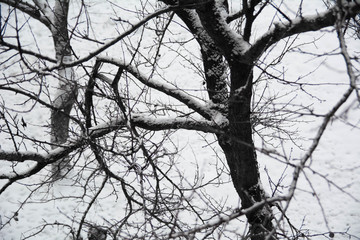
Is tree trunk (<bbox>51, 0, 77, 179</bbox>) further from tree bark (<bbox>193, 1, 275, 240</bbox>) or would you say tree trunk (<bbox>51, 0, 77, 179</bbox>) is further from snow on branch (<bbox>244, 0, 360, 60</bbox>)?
snow on branch (<bbox>244, 0, 360, 60</bbox>)

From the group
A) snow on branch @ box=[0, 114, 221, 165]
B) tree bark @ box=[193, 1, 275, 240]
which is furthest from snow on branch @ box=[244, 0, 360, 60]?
snow on branch @ box=[0, 114, 221, 165]

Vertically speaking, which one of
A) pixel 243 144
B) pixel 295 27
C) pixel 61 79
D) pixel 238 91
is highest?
pixel 61 79

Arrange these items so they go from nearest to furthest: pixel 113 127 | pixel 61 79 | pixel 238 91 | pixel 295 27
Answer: pixel 295 27 → pixel 238 91 → pixel 61 79 → pixel 113 127

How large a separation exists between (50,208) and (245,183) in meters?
5.52

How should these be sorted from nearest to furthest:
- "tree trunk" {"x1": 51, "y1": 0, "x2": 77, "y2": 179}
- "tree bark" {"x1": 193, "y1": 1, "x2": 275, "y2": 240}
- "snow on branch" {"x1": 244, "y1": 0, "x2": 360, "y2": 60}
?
1. "snow on branch" {"x1": 244, "y1": 0, "x2": 360, "y2": 60}
2. "tree bark" {"x1": 193, "y1": 1, "x2": 275, "y2": 240}
3. "tree trunk" {"x1": 51, "y1": 0, "x2": 77, "y2": 179}

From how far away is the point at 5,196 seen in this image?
25.4 ft

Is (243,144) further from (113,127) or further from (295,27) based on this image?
(113,127)

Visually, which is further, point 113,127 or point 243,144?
point 113,127

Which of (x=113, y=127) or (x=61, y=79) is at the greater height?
(x=61, y=79)

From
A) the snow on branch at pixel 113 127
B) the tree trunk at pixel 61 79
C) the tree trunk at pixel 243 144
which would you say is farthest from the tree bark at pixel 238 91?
the tree trunk at pixel 61 79

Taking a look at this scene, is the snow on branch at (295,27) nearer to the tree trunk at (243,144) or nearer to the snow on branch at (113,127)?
the tree trunk at (243,144)

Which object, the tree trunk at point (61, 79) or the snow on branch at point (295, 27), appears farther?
the tree trunk at point (61, 79)

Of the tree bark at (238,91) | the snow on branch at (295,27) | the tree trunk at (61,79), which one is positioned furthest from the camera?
the tree trunk at (61,79)

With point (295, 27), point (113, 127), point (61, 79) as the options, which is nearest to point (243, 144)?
point (295, 27)
